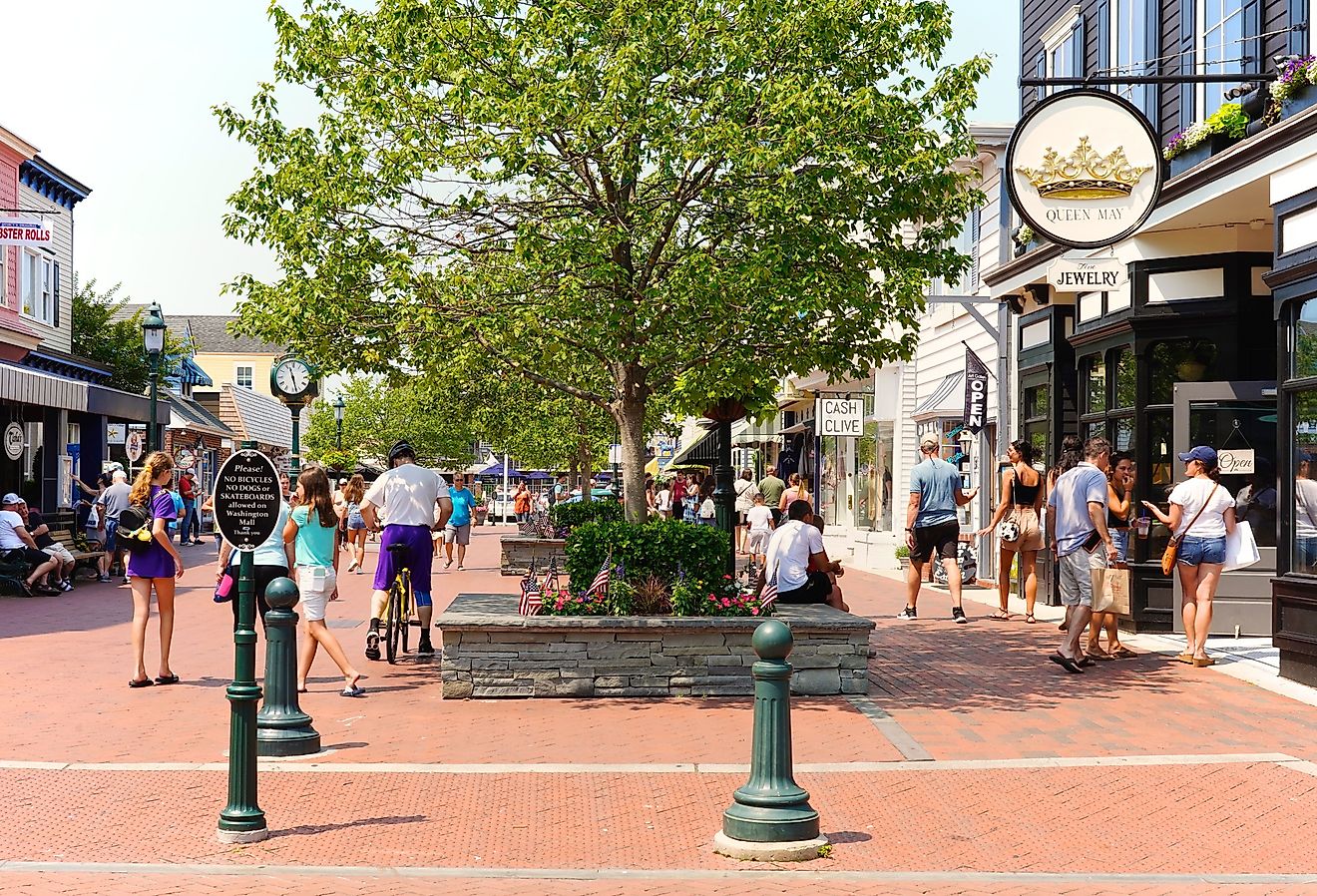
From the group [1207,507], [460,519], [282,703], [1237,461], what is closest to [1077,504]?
[1207,507]

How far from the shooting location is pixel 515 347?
12172 millimetres

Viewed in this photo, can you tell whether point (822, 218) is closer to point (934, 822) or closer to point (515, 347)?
point (515, 347)

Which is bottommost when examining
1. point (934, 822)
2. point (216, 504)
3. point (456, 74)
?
point (934, 822)

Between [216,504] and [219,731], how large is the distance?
2.10 meters

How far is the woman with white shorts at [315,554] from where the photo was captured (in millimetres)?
10977

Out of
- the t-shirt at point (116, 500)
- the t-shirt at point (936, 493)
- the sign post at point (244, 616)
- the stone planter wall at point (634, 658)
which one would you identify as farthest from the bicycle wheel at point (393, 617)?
the t-shirt at point (116, 500)

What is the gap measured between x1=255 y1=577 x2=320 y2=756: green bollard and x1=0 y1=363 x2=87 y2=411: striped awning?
15009 millimetres

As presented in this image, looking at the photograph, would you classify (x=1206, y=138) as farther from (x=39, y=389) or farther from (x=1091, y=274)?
(x=39, y=389)

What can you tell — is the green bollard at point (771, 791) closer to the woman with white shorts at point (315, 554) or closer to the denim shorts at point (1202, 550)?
the woman with white shorts at point (315, 554)

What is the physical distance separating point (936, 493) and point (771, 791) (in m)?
10.2

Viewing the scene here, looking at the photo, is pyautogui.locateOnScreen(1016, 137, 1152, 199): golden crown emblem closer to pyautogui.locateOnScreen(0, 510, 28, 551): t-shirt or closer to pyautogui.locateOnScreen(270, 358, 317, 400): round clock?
pyautogui.locateOnScreen(270, 358, 317, 400): round clock

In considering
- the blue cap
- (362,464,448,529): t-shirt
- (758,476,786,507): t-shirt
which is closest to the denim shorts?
the blue cap

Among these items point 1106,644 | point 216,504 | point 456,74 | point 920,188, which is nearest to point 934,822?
point 216,504

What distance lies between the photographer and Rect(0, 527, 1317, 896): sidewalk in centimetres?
628
